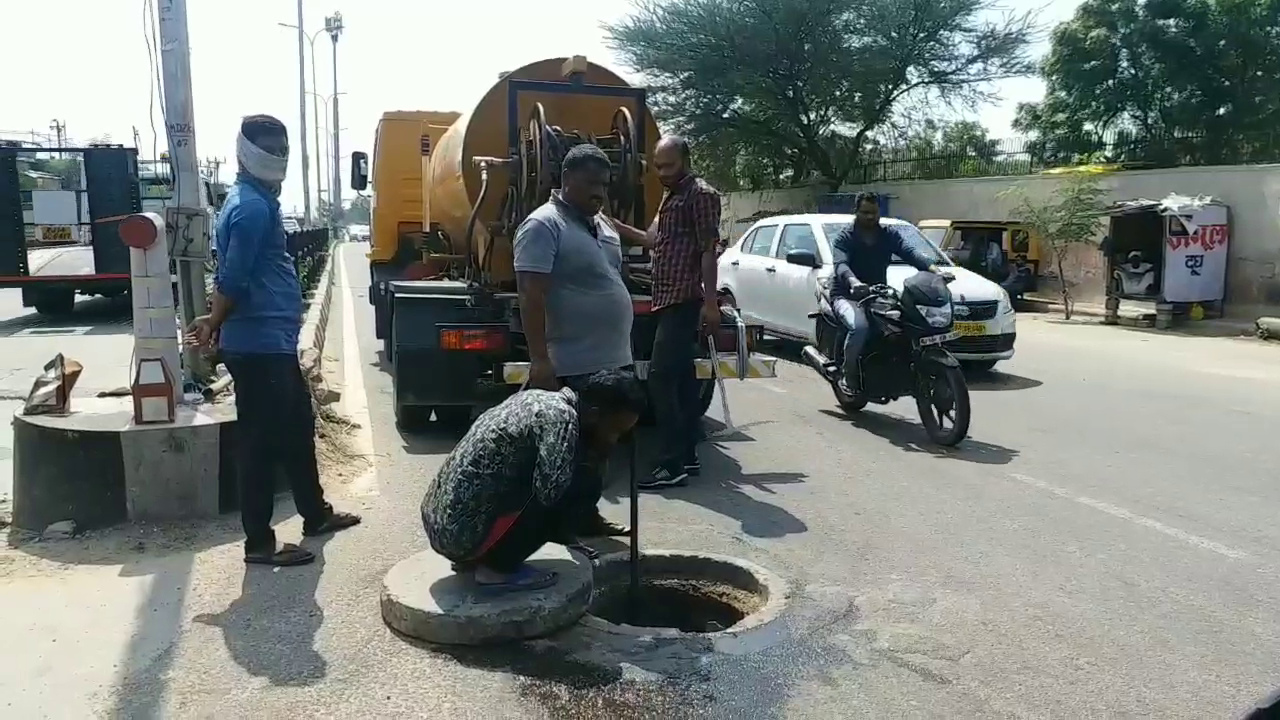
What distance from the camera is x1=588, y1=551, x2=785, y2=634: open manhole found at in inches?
172

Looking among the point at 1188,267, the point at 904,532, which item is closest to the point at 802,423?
the point at 904,532

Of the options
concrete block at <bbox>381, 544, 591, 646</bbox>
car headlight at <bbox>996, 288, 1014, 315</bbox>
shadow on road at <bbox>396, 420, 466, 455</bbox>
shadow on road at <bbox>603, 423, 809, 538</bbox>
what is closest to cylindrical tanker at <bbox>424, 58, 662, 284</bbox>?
shadow on road at <bbox>396, 420, 466, 455</bbox>

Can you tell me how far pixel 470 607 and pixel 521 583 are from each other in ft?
0.82

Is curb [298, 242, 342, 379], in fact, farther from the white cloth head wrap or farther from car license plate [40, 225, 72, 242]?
car license plate [40, 225, 72, 242]

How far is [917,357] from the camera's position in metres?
7.36

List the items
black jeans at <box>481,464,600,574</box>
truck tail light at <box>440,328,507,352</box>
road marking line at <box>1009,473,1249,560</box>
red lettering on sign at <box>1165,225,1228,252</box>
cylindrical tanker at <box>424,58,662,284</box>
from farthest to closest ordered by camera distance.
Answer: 1. red lettering on sign at <box>1165,225,1228,252</box>
2. cylindrical tanker at <box>424,58,662,284</box>
3. truck tail light at <box>440,328,507,352</box>
4. road marking line at <box>1009,473,1249,560</box>
5. black jeans at <box>481,464,600,574</box>

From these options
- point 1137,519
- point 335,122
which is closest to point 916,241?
point 1137,519

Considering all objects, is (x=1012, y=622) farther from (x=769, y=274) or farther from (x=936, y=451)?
(x=769, y=274)

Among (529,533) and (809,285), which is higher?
(809,285)

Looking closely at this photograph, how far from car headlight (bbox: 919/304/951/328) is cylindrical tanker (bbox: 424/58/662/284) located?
2.13m

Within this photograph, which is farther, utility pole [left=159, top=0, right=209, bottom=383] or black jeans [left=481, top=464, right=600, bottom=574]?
utility pole [left=159, top=0, right=209, bottom=383]

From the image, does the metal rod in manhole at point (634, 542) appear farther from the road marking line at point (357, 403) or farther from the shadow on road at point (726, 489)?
the road marking line at point (357, 403)

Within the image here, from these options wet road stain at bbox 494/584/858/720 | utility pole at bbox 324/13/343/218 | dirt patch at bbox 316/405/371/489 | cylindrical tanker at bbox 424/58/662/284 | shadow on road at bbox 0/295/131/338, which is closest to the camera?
wet road stain at bbox 494/584/858/720

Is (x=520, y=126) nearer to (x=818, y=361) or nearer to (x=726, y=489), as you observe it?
(x=818, y=361)
